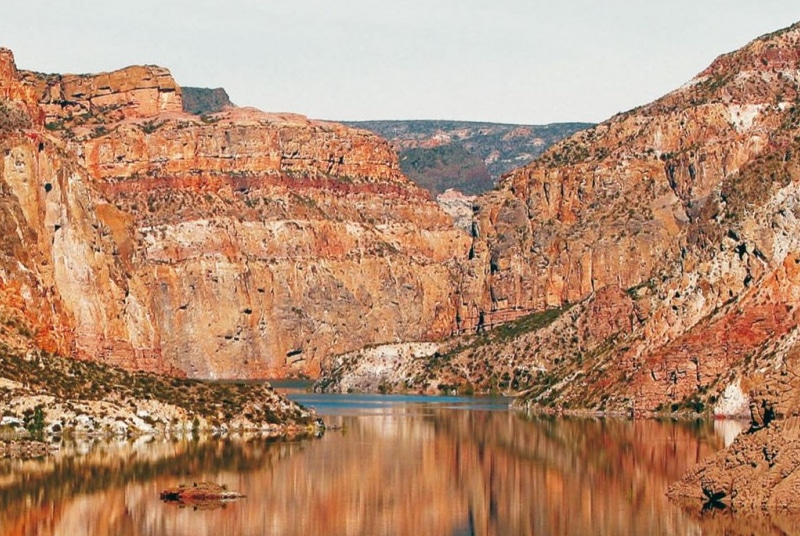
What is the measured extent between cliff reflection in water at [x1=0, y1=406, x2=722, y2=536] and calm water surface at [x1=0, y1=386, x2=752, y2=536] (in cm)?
8

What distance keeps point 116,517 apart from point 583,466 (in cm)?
2844

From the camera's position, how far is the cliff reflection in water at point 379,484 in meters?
75.9

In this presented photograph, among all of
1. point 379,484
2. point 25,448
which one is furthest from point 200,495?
point 25,448

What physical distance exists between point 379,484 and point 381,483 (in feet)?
2.07

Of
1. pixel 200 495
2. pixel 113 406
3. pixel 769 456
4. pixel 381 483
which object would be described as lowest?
pixel 381 483

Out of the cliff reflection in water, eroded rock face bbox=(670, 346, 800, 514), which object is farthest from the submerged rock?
eroded rock face bbox=(670, 346, 800, 514)

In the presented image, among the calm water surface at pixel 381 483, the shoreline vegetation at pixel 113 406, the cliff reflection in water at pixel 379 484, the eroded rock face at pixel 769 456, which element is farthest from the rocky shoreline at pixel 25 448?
the eroded rock face at pixel 769 456

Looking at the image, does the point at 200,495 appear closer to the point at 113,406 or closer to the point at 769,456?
the point at 769,456

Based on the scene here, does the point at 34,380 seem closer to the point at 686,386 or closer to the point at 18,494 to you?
the point at 18,494

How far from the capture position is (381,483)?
302ft

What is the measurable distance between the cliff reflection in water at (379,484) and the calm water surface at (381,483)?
0.26 ft

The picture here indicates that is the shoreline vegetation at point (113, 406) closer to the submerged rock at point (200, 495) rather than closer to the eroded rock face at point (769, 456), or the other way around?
the submerged rock at point (200, 495)

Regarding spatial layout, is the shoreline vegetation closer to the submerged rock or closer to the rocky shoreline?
the rocky shoreline

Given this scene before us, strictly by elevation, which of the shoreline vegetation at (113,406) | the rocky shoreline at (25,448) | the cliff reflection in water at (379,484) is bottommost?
the cliff reflection in water at (379,484)
